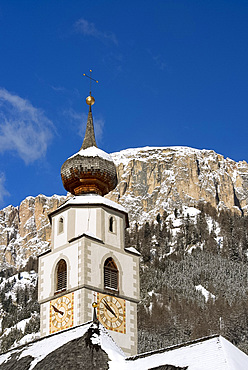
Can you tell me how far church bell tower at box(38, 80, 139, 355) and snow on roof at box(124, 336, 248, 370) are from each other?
5928 mm

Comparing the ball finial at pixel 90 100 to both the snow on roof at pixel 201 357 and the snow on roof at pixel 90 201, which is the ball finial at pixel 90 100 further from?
the snow on roof at pixel 201 357

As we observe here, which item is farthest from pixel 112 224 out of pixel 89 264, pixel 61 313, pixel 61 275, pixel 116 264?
pixel 61 313

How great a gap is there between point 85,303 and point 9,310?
137632mm

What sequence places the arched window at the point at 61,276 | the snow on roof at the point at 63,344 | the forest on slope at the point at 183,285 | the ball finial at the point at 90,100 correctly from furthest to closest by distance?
the forest on slope at the point at 183,285 < the ball finial at the point at 90,100 < the arched window at the point at 61,276 < the snow on roof at the point at 63,344

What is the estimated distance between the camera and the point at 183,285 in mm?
150000

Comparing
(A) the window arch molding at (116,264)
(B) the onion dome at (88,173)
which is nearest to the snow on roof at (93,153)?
(B) the onion dome at (88,173)

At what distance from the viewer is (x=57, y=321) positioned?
24.4 m

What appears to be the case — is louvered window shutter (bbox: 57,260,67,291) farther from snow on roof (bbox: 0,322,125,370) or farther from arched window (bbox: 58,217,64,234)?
snow on roof (bbox: 0,322,125,370)

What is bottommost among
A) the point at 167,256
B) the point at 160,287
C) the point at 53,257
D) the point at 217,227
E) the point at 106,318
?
the point at 106,318

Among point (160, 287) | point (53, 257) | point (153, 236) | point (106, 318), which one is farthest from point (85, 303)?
point (153, 236)

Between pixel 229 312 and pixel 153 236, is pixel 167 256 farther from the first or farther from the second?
pixel 229 312

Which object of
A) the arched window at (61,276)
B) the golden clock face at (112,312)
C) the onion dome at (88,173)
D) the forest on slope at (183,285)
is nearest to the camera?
the golden clock face at (112,312)

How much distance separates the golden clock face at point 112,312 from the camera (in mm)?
23772

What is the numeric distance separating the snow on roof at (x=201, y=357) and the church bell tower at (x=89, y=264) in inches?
233
